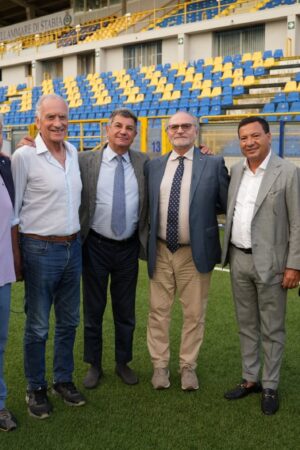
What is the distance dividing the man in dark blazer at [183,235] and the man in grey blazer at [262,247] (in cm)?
16

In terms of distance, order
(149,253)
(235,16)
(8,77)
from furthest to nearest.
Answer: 1. (8,77)
2. (235,16)
3. (149,253)

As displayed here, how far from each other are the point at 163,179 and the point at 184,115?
0.44 m

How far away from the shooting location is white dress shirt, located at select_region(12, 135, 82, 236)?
9.00 feet

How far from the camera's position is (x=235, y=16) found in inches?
737

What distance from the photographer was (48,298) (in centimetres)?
296

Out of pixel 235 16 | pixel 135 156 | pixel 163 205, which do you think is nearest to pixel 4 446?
pixel 163 205

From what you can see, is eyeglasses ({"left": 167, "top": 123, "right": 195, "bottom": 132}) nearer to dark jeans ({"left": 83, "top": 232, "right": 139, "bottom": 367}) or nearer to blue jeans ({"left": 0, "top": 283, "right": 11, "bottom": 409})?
dark jeans ({"left": 83, "top": 232, "right": 139, "bottom": 367})

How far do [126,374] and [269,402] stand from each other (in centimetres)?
101

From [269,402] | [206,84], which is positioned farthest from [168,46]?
[269,402]

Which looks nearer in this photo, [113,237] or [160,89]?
[113,237]

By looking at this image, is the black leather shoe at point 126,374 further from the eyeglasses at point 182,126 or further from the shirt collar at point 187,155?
the eyeglasses at point 182,126

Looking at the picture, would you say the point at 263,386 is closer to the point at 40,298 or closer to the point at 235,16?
the point at 40,298

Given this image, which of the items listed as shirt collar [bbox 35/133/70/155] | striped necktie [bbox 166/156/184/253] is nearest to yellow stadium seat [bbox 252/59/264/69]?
striped necktie [bbox 166/156/184/253]

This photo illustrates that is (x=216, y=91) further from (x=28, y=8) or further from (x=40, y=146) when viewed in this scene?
(x=28, y=8)
